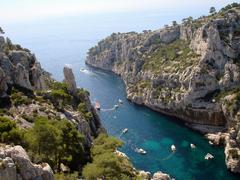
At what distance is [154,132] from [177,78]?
1090 inches

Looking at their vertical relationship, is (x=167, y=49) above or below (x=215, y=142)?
above

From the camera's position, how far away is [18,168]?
38062 mm

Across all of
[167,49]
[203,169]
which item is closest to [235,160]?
[203,169]

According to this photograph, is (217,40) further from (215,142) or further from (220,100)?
(215,142)

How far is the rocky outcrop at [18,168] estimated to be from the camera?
36.6m

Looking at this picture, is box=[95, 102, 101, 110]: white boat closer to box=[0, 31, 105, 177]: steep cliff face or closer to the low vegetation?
the low vegetation

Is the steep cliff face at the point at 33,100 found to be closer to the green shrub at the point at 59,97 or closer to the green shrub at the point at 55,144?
the green shrub at the point at 59,97

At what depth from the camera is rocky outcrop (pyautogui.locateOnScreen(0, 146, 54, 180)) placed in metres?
36.6

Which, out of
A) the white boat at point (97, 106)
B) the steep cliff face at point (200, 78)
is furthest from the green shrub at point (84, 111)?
the white boat at point (97, 106)

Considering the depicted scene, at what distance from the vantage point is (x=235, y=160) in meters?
88.4

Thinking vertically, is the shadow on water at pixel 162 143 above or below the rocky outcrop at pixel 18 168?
below

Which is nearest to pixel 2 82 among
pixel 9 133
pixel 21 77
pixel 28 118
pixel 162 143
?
pixel 21 77

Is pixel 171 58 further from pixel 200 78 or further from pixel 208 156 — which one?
pixel 208 156

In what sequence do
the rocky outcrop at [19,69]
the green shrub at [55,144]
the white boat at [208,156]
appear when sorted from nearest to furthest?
the green shrub at [55,144], the rocky outcrop at [19,69], the white boat at [208,156]
